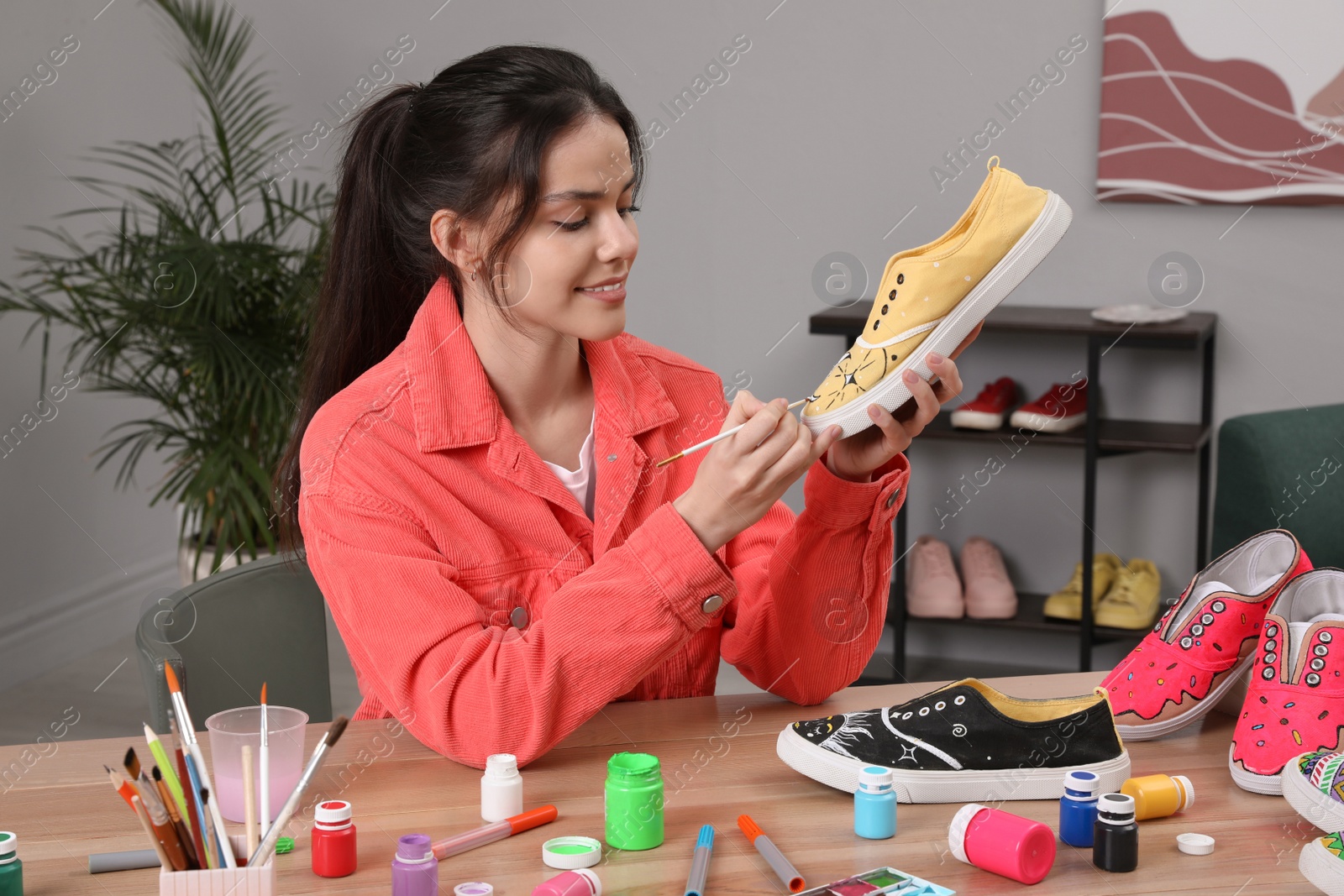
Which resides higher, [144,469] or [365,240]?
[365,240]

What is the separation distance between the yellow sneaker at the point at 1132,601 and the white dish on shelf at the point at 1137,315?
0.66 metres

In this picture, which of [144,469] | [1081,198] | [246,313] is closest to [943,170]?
[1081,198]

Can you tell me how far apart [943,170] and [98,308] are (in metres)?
2.26

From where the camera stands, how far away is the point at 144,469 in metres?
4.10

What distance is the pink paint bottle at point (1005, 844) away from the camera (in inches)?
40.6

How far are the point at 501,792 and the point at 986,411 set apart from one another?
8.20 feet

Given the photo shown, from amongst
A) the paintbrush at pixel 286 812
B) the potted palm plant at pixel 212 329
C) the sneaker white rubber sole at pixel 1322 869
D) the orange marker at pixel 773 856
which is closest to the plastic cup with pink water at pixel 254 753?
the paintbrush at pixel 286 812

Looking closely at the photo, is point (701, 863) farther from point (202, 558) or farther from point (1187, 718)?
point (202, 558)

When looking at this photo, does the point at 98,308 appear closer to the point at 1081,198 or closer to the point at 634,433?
the point at 634,433

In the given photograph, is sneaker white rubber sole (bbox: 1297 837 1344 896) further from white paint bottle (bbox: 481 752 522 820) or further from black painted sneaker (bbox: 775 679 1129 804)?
white paint bottle (bbox: 481 752 522 820)

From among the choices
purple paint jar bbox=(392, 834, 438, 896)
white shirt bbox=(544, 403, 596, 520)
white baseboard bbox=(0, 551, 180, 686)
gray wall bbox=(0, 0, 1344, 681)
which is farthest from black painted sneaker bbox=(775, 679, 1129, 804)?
white baseboard bbox=(0, 551, 180, 686)

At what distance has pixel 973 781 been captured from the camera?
1.18m

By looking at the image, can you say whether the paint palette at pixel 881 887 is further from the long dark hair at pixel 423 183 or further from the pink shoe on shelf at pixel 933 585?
the pink shoe on shelf at pixel 933 585

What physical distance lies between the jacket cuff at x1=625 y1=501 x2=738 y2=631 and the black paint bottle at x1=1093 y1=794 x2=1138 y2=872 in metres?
0.40
